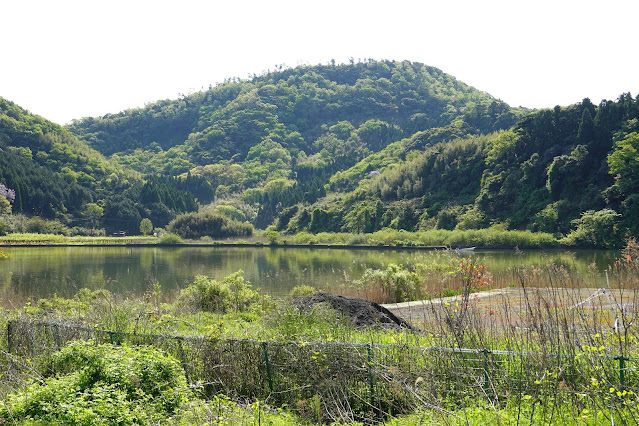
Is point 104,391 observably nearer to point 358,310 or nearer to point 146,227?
point 358,310

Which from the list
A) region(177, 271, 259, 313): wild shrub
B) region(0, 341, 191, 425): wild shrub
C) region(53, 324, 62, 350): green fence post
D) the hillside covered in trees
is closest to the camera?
region(0, 341, 191, 425): wild shrub

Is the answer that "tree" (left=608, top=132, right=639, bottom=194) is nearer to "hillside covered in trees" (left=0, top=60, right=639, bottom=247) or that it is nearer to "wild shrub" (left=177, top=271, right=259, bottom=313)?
"hillside covered in trees" (left=0, top=60, right=639, bottom=247)

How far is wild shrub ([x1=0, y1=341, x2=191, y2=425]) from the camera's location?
17.7 feet

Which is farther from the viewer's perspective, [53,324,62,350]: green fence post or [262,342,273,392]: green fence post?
[53,324,62,350]: green fence post

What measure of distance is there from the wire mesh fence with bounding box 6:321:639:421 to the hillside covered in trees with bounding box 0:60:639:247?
4390 centimetres

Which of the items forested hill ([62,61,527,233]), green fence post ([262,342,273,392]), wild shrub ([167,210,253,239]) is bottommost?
green fence post ([262,342,273,392])

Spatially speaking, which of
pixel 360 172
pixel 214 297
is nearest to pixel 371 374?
pixel 214 297

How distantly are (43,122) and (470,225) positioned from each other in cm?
9184

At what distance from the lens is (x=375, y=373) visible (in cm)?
664

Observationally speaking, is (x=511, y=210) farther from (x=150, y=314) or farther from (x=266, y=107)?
(x=266, y=107)

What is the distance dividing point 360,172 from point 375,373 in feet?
360

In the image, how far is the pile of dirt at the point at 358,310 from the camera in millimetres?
9914

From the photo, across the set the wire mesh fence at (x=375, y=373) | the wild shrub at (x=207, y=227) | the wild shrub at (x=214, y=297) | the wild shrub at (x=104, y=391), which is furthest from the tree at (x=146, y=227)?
the wild shrub at (x=104, y=391)

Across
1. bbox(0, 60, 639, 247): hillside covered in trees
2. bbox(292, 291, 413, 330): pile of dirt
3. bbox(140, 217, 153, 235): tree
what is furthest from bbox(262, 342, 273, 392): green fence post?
bbox(140, 217, 153, 235): tree
